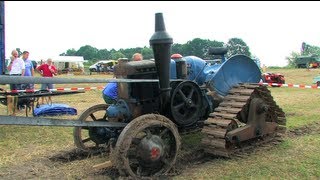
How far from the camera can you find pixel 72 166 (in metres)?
5.59

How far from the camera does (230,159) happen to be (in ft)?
18.5

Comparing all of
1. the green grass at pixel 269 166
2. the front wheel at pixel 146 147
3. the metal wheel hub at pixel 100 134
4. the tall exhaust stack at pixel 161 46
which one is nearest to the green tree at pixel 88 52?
the metal wheel hub at pixel 100 134

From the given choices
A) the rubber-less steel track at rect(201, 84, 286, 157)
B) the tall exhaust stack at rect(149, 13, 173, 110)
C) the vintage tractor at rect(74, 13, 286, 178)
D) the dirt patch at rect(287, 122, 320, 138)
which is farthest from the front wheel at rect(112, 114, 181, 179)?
the dirt patch at rect(287, 122, 320, 138)

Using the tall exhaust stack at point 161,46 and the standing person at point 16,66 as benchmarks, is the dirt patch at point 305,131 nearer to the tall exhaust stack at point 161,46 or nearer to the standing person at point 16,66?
the tall exhaust stack at point 161,46

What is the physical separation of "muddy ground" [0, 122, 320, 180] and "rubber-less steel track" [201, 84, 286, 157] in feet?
0.59

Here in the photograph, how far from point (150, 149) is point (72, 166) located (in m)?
1.47

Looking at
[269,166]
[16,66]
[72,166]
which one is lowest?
[72,166]

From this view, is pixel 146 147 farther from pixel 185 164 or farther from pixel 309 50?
pixel 309 50

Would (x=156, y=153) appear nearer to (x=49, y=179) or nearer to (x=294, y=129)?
(x=49, y=179)

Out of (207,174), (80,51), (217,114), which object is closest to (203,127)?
(217,114)

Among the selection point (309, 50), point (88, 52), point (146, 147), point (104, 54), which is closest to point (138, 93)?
point (146, 147)

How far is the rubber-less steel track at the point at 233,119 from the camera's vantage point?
5570 mm

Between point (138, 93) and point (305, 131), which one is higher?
point (138, 93)

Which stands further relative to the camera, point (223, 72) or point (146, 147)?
point (223, 72)
